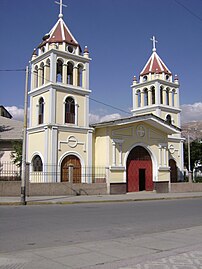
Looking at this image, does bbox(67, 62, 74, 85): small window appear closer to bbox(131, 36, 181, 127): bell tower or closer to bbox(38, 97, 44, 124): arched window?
bbox(38, 97, 44, 124): arched window

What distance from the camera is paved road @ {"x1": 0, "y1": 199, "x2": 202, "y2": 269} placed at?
6632 mm

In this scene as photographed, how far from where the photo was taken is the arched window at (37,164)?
29.0 meters

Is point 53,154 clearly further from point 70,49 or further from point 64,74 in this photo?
point 70,49

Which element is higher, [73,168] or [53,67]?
[53,67]

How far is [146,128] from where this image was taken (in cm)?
3353

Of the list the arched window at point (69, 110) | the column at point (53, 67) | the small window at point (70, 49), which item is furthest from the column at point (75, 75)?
the column at point (53, 67)

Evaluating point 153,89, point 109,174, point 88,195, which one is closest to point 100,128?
point 109,174

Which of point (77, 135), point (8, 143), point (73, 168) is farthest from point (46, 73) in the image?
point (8, 143)

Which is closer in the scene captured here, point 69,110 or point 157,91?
point 69,110

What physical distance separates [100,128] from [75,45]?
761 centimetres

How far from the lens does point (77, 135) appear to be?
29.6 meters

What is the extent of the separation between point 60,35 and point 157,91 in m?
14.8

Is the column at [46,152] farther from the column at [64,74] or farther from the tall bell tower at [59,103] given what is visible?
the column at [64,74]

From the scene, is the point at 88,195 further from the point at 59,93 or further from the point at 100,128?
the point at 59,93
